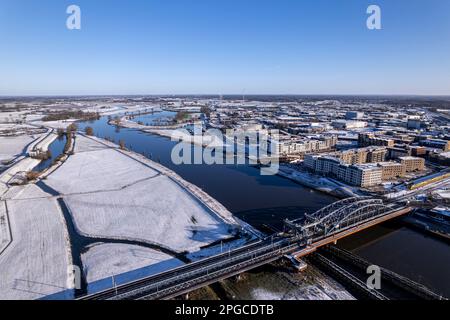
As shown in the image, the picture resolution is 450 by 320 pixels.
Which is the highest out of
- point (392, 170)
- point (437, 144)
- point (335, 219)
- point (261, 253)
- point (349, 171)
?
point (437, 144)

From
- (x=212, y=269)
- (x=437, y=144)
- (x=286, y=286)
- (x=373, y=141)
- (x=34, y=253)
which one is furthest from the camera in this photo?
(x=373, y=141)

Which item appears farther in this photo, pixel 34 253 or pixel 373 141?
pixel 373 141

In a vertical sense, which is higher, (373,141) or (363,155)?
(373,141)

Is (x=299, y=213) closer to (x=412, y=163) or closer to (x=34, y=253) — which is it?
(x=34, y=253)

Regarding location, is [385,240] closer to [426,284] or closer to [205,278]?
[426,284]

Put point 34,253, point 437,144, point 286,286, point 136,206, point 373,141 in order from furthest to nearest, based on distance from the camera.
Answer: point 373,141
point 437,144
point 136,206
point 34,253
point 286,286

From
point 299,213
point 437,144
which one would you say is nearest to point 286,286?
point 299,213
